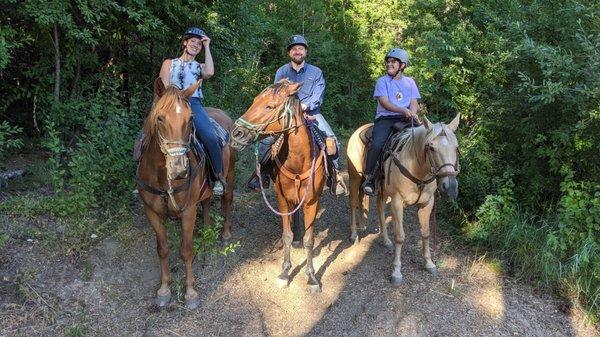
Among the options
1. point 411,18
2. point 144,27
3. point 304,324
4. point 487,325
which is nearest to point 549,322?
point 487,325

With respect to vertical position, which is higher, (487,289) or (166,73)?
(166,73)

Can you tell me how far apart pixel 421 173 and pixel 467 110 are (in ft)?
14.5

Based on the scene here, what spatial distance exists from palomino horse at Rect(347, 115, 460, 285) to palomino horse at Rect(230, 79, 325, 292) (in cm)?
95

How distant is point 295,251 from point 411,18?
855 centimetres

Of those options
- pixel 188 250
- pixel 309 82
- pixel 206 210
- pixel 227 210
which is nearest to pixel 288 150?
pixel 309 82

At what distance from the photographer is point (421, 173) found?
4.96 metres

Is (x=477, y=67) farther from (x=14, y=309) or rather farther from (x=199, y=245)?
(x=14, y=309)

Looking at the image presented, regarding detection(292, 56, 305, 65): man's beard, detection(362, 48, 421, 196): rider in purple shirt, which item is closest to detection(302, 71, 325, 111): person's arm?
detection(292, 56, 305, 65): man's beard

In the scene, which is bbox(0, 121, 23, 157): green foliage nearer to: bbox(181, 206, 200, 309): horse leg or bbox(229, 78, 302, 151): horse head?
bbox(181, 206, 200, 309): horse leg

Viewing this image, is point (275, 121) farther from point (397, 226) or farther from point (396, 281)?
point (396, 281)

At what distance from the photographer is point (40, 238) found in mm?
5008

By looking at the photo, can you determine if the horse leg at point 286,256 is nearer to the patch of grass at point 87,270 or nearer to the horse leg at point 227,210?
the horse leg at point 227,210

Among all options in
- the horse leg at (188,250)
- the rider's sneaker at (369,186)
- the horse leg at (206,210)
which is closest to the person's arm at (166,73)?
the horse leg at (188,250)

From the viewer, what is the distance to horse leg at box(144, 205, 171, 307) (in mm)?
4445
